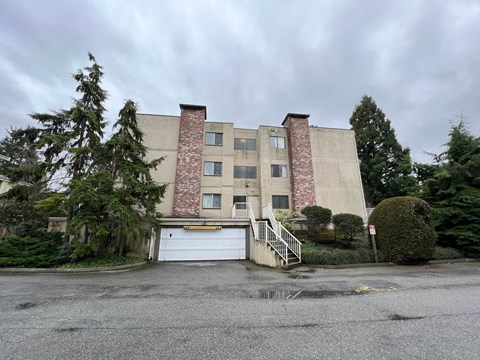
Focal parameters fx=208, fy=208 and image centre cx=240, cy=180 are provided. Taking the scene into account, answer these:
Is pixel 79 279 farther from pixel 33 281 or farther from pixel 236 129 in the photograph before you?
pixel 236 129

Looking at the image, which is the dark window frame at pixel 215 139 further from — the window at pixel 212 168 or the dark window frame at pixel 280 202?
the dark window frame at pixel 280 202

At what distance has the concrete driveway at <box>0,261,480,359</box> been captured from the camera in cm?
283

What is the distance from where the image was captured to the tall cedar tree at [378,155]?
76.1 feet

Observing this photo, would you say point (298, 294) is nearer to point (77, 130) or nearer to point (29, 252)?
point (29, 252)

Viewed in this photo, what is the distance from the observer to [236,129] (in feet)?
60.0

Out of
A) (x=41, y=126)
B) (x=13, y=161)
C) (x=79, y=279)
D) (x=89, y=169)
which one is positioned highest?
(x=13, y=161)

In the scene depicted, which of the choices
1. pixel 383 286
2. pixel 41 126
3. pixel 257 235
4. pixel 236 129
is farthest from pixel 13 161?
pixel 383 286

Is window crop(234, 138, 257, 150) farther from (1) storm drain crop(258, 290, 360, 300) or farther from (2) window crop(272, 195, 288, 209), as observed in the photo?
(1) storm drain crop(258, 290, 360, 300)

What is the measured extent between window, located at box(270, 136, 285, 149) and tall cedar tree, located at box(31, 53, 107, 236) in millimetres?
12347

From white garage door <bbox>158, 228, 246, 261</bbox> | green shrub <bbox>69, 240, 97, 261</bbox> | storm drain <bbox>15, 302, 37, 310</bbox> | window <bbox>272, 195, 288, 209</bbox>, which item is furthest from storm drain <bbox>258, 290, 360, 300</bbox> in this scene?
window <bbox>272, 195, 288, 209</bbox>

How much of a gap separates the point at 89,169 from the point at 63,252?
153 inches

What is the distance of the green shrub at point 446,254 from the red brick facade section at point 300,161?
7567 millimetres

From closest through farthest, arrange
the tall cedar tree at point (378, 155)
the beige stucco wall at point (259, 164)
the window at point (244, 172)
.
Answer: the beige stucco wall at point (259, 164)
the window at point (244, 172)
the tall cedar tree at point (378, 155)

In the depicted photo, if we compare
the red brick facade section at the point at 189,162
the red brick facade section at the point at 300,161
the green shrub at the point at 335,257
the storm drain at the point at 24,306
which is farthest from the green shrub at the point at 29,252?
the red brick facade section at the point at 300,161
